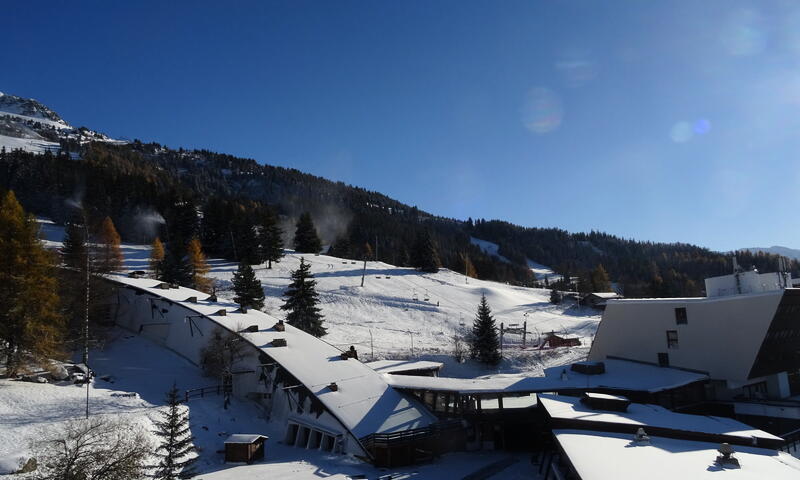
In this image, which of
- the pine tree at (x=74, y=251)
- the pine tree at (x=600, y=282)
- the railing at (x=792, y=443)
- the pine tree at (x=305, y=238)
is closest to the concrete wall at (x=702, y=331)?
the railing at (x=792, y=443)

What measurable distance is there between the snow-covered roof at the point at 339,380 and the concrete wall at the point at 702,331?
659 inches

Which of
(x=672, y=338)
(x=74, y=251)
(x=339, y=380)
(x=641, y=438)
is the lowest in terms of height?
(x=339, y=380)

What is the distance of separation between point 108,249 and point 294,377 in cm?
4674

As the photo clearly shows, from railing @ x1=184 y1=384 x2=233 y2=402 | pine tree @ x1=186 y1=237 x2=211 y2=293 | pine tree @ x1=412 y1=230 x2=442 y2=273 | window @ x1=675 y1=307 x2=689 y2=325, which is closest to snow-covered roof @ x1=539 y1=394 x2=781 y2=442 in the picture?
window @ x1=675 y1=307 x2=689 y2=325

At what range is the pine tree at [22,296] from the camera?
23656 mm

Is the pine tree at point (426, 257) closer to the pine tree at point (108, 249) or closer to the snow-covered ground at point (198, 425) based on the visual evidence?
the pine tree at point (108, 249)

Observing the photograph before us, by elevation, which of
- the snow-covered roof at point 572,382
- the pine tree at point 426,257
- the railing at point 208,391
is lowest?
the railing at point 208,391

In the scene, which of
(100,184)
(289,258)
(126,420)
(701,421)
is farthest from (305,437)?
(100,184)

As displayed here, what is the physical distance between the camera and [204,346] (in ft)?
112

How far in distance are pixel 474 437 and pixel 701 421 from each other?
1156cm

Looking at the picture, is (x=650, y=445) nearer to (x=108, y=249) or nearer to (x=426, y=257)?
(x=108, y=249)

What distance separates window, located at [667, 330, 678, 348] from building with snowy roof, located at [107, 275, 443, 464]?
56.9 feet

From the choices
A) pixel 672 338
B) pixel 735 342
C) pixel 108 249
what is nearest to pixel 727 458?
pixel 735 342

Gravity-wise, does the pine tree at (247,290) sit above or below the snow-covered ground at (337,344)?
above
